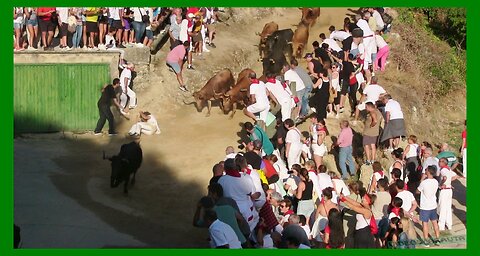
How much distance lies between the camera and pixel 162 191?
20062mm

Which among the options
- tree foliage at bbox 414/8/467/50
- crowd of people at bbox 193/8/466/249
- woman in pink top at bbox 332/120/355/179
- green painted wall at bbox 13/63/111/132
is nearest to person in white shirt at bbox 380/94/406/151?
crowd of people at bbox 193/8/466/249

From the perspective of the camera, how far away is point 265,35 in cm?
2689

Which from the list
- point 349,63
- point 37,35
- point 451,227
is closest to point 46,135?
point 37,35

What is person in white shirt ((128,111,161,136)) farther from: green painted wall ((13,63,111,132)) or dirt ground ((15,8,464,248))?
green painted wall ((13,63,111,132))

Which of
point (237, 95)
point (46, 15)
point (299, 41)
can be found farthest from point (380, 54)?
point (46, 15)

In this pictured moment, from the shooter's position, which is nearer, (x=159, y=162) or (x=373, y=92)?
(x=159, y=162)

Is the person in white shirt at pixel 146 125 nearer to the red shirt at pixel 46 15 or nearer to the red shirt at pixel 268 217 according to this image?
the red shirt at pixel 46 15

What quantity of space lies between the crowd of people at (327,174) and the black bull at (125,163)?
67.7 inches

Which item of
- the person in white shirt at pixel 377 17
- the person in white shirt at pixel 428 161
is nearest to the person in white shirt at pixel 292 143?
the person in white shirt at pixel 428 161

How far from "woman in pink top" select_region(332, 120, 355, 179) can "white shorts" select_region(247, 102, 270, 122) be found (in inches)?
60.7

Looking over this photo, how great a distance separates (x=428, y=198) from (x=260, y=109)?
414cm

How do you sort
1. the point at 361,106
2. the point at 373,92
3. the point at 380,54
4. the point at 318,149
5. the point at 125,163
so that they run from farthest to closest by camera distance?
1. the point at 380,54
2. the point at 361,106
3. the point at 373,92
4. the point at 318,149
5. the point at 125,163

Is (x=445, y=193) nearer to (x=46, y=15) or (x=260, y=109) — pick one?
(x=260, y=109)

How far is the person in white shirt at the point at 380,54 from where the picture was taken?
81.2ft
